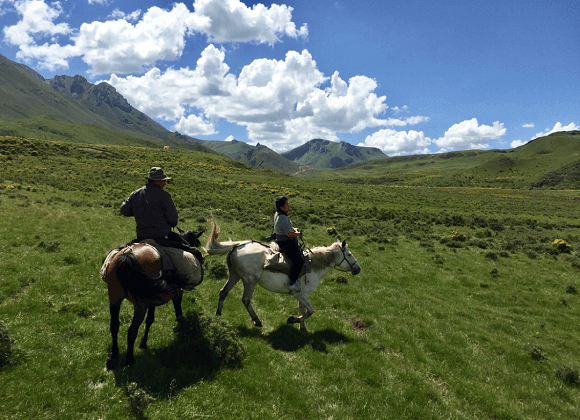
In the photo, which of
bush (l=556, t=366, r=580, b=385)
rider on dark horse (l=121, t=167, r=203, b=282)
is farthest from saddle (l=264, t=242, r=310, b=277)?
bush (l=556, t=366, r=580, b=385)

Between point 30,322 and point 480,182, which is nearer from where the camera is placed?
point 30,322

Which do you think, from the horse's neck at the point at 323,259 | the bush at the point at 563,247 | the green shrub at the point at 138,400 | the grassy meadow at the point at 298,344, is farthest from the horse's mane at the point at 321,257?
the bush at the point at 563,247

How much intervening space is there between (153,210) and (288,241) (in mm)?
4521

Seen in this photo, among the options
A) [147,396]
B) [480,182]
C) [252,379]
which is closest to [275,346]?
[252,379]

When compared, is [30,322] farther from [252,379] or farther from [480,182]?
[480,182]

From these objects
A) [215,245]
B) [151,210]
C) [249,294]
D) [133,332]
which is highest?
[151,210]

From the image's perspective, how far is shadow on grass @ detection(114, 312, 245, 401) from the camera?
639 centimetres

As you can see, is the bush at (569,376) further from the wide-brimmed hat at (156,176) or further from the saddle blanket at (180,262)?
the wide-brimmed hat at (156,176)

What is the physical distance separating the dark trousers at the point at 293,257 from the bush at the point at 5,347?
7.48 metres

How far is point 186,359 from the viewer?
7348 millimetres

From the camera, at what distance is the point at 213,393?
20.9 ft

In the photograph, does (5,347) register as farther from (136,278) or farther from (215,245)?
(215,245)

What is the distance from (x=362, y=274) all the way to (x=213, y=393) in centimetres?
1404

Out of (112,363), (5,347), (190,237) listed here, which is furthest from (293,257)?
(5,347)
